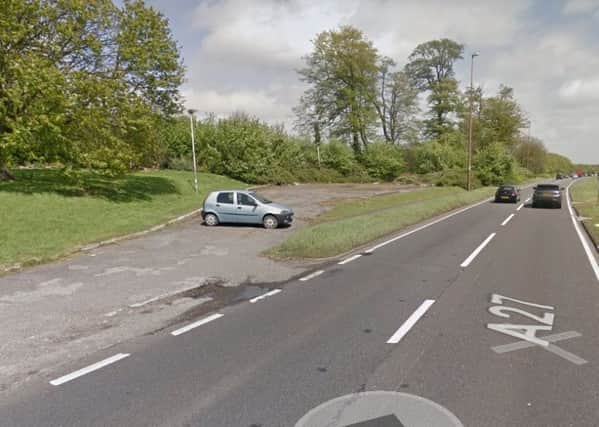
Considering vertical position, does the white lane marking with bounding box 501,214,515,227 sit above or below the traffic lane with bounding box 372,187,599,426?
above

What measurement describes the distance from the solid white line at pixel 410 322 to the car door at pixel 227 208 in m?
9.96

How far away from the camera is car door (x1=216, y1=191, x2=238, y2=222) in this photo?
48.2ft

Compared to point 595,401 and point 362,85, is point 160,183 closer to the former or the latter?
point 595,401

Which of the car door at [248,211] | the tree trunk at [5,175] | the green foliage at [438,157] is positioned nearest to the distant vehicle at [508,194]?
the green foliage at [438,157]

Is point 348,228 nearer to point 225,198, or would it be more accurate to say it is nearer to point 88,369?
point 225,198

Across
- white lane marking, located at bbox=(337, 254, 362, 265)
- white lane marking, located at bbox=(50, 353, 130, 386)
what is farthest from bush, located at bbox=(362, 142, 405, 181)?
white lane marking, located at bbox=(50, 353, 130, 386)

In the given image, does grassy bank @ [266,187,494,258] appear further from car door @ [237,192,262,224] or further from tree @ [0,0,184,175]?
tree @ [0,0,184,175]

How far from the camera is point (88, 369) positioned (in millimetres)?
4027

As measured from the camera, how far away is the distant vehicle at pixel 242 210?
14.5m

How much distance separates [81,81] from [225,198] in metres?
8.20

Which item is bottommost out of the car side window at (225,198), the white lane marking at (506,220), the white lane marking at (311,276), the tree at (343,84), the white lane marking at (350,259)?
the white lane marking at (311,276)

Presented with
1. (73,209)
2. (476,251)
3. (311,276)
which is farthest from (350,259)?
(73,209)

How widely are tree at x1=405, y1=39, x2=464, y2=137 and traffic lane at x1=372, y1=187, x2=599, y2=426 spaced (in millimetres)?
45990

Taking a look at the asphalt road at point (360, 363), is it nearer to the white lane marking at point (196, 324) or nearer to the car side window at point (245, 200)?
the white lane marking at point (196, 324)
